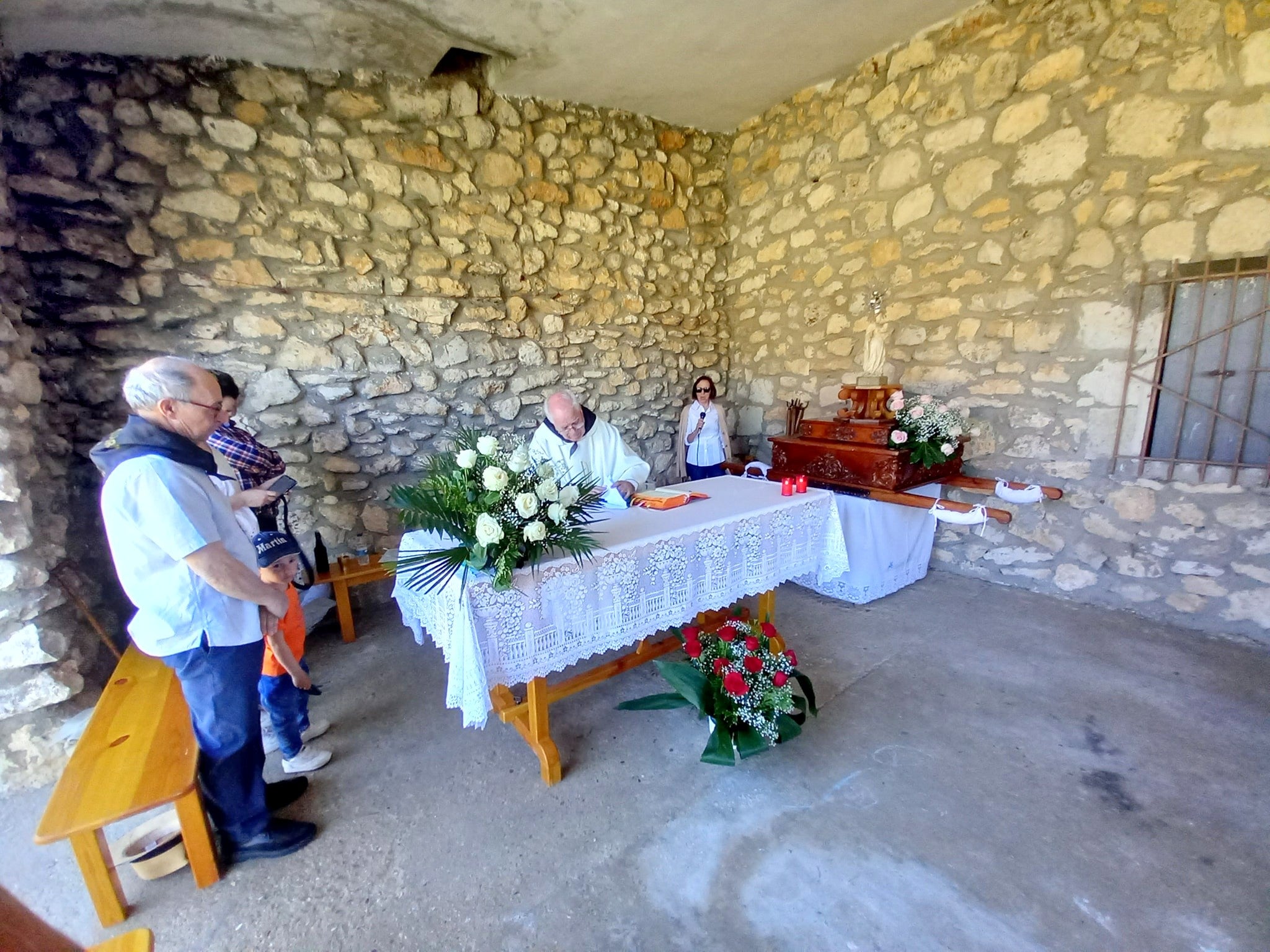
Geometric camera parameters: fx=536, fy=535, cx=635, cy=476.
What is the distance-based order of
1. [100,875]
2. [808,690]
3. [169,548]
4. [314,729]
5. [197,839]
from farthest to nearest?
[314,729] → [808,690] → [197,839] → [100,875] → [169,548]

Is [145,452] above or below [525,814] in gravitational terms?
above

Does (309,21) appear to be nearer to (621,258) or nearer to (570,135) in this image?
(570,135)

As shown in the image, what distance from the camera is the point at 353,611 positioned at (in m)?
3.75

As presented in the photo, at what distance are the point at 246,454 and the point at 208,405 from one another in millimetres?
1351

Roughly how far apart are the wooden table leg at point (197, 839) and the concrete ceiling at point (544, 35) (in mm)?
3477

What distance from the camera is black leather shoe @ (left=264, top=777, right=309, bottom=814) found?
2.07 metres

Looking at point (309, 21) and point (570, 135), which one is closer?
point (309, 21)

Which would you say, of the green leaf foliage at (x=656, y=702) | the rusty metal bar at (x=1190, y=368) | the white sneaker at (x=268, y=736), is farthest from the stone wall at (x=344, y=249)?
the rusty metal bar at (x=1190, y=368)

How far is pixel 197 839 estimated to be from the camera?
171 centimetres

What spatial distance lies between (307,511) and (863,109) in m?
5.00

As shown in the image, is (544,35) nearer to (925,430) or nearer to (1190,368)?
(925,430)

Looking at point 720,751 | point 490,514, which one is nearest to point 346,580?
point 490,514

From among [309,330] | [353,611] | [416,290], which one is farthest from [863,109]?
[353,611]

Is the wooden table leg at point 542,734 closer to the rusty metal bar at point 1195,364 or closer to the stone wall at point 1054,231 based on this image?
the stone wall at point 1054,231
